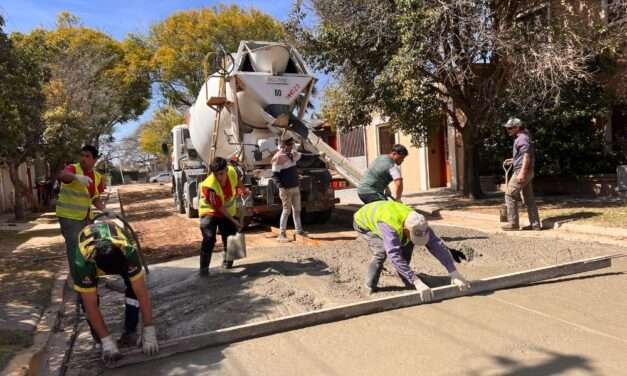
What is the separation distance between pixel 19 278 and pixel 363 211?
5006 millimetres

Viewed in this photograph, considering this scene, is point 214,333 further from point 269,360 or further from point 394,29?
point 394,29

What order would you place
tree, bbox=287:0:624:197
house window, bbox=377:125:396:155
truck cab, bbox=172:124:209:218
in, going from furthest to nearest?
1. house window, bbox=377:125:396:155
2. truck cab, bbox=172:124:209:218
3. tree, bbox=287:0:624:197

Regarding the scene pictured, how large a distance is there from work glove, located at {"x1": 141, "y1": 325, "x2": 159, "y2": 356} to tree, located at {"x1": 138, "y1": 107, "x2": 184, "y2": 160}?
2808 centimetres

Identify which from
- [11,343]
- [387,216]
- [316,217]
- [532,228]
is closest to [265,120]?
[316,217]

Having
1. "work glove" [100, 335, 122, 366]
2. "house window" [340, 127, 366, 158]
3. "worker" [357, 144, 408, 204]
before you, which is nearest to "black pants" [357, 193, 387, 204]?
"worker" [357, 144, 408, 204]

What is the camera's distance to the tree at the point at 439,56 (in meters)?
10.1

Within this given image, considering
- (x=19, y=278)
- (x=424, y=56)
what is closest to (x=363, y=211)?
(x=19, y=278)

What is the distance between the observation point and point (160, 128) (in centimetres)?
4259

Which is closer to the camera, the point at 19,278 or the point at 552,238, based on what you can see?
the point at 19,278

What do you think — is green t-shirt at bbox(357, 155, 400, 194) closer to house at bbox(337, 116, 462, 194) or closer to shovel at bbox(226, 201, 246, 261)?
shovel at bbox(226, 201, 246, 261)

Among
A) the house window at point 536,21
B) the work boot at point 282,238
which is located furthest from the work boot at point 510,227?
the house window at point 536,21

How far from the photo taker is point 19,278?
7156 millimetres

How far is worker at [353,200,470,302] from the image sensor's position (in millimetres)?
4488

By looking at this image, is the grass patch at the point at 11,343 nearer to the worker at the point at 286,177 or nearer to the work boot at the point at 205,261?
the work boot at the point at 205,261
